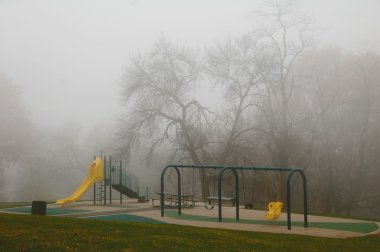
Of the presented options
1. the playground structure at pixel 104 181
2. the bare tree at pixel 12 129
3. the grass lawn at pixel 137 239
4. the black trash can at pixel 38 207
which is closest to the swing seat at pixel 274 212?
the grass lawn at pixel 137 239

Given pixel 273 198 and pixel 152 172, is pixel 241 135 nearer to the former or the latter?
pixel 273 198

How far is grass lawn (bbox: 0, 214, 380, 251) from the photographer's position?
6.63 metres

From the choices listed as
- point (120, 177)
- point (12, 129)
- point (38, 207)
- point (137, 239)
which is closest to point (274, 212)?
point (137, 239)

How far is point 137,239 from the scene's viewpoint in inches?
295

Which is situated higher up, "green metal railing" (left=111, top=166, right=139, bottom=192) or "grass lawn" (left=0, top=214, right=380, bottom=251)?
"green metal railing" (left=111, top=166, right=139, bottom=192)

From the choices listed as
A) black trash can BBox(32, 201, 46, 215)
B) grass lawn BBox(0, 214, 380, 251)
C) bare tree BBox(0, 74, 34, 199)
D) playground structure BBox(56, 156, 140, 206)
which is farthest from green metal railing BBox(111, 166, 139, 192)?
bare tree BBox(0, 74, 34, 199)

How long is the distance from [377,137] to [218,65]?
11.0 meters

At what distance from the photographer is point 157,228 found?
9297mm

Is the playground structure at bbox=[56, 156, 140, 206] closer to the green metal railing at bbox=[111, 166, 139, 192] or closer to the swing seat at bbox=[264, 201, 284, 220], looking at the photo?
the green metal railing at bbox=[111, 166, 139, 192]

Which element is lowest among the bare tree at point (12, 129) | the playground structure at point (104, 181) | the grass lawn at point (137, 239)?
the grass lawn at point (137, 239)

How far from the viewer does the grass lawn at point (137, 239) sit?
261 inches

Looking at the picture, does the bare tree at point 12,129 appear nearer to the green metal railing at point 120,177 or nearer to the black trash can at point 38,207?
the green metal railing at point 120,177

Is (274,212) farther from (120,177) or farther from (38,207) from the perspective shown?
(120,177)

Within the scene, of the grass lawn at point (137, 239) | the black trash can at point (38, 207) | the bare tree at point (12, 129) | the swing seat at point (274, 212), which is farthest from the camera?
the bare tree at point (12, 129)
